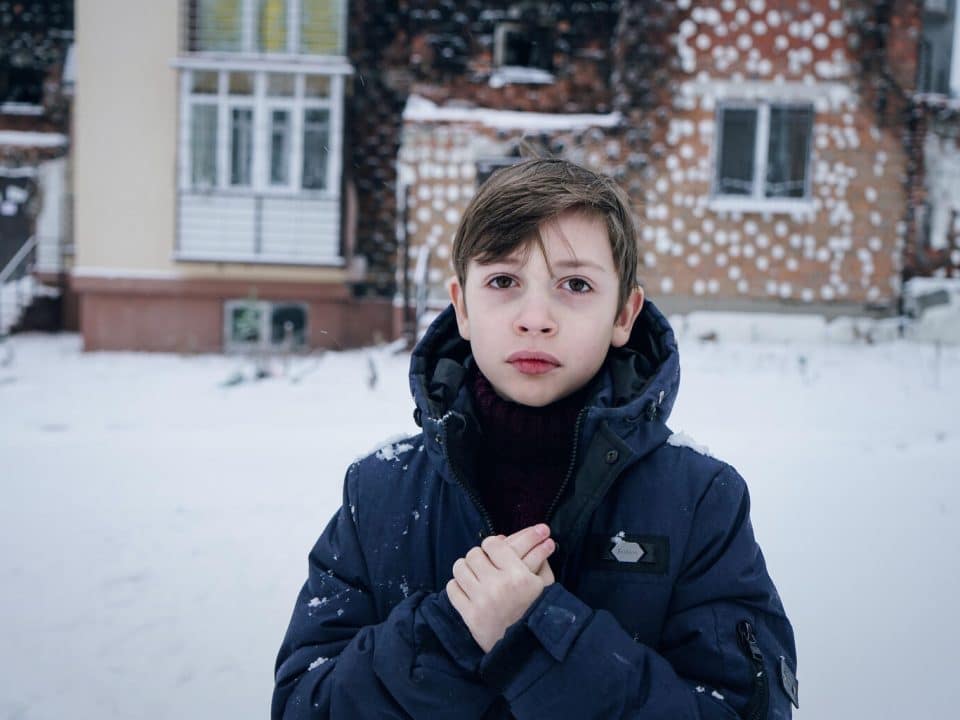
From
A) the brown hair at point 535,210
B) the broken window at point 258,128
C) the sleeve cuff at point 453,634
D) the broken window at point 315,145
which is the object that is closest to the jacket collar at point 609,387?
the brown hair at point 535,210

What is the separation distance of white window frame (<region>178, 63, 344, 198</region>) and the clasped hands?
9.48m

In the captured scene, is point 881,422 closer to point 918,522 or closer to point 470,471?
point 918,522

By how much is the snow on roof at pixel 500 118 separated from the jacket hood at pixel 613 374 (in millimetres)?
8828

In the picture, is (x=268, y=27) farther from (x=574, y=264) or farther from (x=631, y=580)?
(x=631, y=580)

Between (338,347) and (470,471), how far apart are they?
874 cm

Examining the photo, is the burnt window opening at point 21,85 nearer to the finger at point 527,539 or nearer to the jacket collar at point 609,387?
the jacket collar at point 609,387

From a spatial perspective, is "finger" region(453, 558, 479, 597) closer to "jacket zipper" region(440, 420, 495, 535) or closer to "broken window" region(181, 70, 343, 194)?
"jacket zipper" region(440, 420, 495, 535)

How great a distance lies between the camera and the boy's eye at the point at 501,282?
4.46 feet

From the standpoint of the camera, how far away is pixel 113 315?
9.97m

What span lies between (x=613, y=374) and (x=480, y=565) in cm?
44

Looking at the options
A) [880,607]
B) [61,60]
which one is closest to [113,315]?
[61,60]

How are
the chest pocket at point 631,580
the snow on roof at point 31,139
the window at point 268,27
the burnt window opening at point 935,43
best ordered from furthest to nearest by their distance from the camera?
the snow on roof at point 31,139 < the burnt window opening at point 935,43 < the window at point 268,27 < the chest pocket at point 631,580

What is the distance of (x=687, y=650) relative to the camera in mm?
1227

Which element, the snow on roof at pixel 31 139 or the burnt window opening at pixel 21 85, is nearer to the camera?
the snow on roof at pixel 31 139
